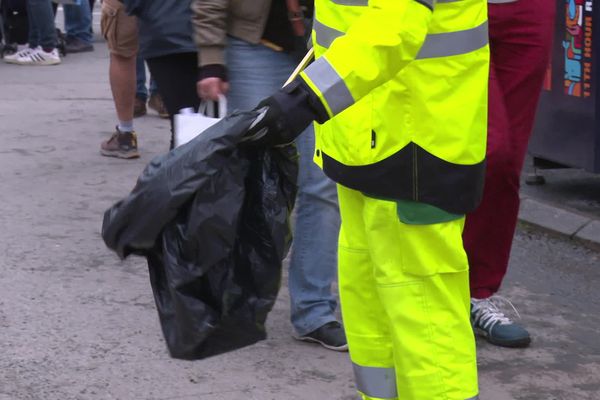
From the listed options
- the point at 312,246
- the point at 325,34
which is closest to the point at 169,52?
the point at 312,246

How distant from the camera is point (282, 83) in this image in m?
4.28

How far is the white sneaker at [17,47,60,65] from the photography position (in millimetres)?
11117

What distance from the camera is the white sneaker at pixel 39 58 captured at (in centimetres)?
1112

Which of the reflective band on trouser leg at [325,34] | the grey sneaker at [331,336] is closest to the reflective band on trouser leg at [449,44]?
the reflective band on trouser leg at [325,34]

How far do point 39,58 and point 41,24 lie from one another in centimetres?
34

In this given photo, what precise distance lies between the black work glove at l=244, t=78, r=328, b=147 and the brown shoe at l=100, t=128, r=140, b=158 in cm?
466

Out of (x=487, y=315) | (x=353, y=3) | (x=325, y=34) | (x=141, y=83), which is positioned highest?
(x=353, y=3)

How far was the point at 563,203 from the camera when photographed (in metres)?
6.56

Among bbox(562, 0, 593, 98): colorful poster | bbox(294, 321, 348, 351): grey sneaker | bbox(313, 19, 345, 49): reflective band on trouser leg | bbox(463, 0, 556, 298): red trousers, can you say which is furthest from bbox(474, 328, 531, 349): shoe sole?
bbox(562, 0, 593, 98): colorful poster

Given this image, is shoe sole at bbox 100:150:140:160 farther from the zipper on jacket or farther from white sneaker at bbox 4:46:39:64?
the zipper on jacket

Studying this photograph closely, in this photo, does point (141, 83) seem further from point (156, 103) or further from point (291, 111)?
point (291, 111)

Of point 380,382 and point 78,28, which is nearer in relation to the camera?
point 380,382

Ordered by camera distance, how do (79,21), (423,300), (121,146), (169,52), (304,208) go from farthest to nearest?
(79,21) → (121,146) → (169,52) → (304,208) → (423,300)

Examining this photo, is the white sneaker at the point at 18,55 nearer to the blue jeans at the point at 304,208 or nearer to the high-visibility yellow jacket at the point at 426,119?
the blue jeans at the point at 304,208
